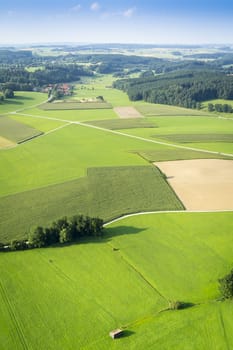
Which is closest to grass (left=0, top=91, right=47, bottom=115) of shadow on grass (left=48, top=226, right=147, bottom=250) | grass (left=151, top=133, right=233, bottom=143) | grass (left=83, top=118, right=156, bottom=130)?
grass (left=83, top=118, right=156, bottom=130)

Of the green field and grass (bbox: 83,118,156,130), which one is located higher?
grass (bbox: 83,118,156,130)

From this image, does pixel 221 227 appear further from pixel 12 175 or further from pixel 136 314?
pixel 12 175

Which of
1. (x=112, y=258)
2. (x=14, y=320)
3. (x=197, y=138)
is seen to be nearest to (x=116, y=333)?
(x=14, y=320)

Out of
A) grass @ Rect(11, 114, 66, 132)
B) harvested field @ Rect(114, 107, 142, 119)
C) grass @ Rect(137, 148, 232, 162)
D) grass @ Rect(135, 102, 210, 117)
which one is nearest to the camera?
grass @ Rect(137, 148, 232, 162)

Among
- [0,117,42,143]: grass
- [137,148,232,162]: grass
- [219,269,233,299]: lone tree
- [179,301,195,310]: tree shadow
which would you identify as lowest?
[179,301,195,310]: tree shadow

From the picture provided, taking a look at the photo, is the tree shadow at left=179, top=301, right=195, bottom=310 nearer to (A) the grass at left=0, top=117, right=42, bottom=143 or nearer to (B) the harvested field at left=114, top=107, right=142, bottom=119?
(A) the grass at left=0, top=117, right=42, bottom=143

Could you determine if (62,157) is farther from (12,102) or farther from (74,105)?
(12,102)

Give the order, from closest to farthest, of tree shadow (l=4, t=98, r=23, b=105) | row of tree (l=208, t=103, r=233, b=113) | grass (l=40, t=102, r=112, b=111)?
1. row of tree (l=208, t=103, r=233, b=113)
2. grass (l=40, t=102, r=112, b=111)
3. tree shadow (l=4, t=98, r=23, b=105)

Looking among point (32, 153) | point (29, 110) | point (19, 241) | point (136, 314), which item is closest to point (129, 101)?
point (29, 110)
